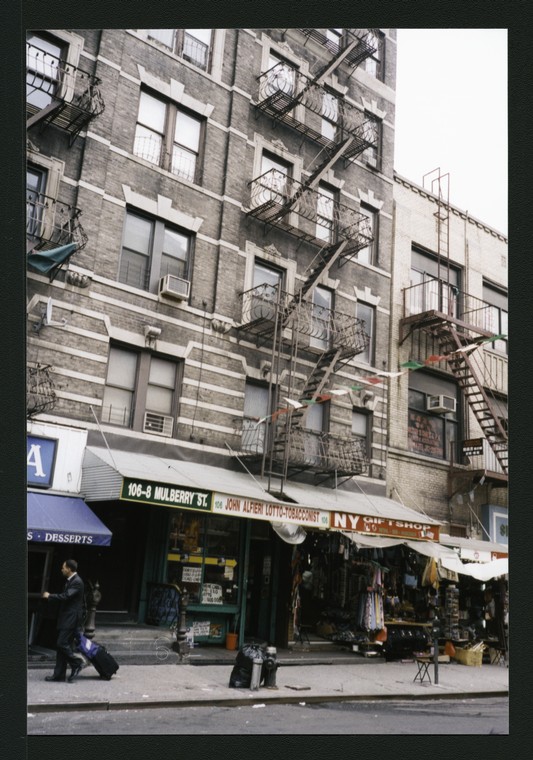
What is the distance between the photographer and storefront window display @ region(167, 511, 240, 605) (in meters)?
15.9

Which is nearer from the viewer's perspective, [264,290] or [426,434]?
[264,290]

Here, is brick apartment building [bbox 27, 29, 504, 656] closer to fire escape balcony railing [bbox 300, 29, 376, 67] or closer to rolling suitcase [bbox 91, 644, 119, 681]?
fire escape balcony railing [bbox 300, 29, 376, 67]

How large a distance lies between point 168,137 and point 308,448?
8262 mm

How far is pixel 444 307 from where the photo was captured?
929 inches

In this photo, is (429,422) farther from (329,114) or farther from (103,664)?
(103,664)

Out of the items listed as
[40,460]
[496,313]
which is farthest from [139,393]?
[496,313]

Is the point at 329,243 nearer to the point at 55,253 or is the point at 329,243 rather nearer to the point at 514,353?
the point at 55,253

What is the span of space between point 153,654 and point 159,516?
3.01 meters

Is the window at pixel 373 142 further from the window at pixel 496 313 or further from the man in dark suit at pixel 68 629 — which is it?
the man in dark suit at pixel 68 629

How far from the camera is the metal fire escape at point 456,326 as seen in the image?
21.6 m

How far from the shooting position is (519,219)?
24.7 feet

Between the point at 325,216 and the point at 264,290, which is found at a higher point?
the point at 325,216

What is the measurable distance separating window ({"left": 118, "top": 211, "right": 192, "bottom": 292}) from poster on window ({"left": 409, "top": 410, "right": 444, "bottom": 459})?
8.72m

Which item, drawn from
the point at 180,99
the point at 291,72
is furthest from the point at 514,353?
the point at 291,72
